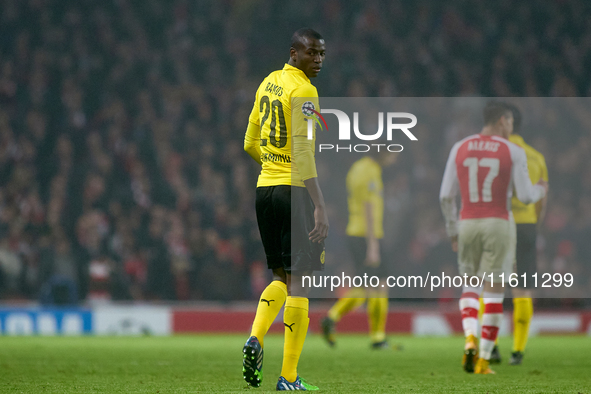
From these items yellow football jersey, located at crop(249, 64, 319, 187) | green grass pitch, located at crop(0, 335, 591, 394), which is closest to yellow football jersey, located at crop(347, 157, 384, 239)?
green grass pitch, located at crop(0, 335, 591, 394)

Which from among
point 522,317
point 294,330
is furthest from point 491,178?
point 294,330

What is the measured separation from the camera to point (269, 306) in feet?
15.5

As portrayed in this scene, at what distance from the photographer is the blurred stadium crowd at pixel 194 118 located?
11.9 meters

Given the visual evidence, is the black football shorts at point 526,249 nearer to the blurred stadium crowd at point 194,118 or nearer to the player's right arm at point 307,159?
the blurred stadium crowd at point 194,118

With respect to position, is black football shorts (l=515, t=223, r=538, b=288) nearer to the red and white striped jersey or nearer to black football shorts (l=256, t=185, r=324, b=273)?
the red and white striped jersey

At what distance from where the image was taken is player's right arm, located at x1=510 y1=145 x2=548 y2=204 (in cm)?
590

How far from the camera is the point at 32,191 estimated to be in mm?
13266

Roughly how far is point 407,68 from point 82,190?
7.29 meters

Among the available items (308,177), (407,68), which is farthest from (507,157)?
(407,68)

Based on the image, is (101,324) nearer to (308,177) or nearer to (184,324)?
(184,324)

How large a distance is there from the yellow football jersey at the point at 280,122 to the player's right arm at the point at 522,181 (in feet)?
6.63

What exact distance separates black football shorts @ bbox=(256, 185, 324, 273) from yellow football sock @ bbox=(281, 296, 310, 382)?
208mm

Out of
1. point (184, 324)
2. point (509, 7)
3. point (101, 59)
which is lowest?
point (184, 324)

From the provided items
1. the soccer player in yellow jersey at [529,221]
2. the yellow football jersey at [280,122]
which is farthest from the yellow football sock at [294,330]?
the soccer player in yellow jersey at [529,221]
